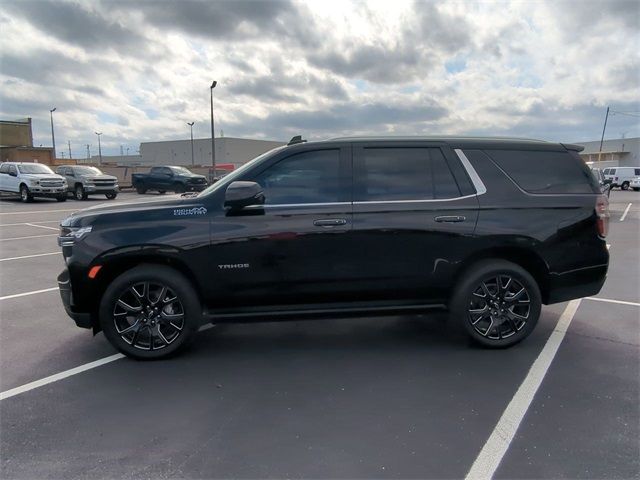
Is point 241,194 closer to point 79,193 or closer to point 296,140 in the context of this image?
point 296,140

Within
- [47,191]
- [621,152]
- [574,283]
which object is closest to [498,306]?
[574,283]

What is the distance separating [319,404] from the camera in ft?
10.9

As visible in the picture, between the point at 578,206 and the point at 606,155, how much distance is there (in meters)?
77.6

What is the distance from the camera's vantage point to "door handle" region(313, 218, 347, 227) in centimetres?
399

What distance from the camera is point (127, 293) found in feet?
12.9

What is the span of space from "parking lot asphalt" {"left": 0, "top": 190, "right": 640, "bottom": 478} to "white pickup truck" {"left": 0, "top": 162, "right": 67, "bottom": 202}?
20.0 meters

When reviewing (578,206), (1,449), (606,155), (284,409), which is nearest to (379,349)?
(284,409)

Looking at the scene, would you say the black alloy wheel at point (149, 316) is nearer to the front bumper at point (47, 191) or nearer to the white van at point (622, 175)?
the front bumper at point (47, 191)

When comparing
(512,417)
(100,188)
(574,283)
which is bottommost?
(512,417)

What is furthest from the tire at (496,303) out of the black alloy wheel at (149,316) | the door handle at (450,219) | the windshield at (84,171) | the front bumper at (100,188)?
the windshield at (84,171)

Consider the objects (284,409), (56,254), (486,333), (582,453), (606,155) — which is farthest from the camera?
(606,155)

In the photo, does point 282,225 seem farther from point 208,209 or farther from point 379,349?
point 379,349

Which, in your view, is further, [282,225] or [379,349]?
[379,349]

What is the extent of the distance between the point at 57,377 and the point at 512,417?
3.57m
